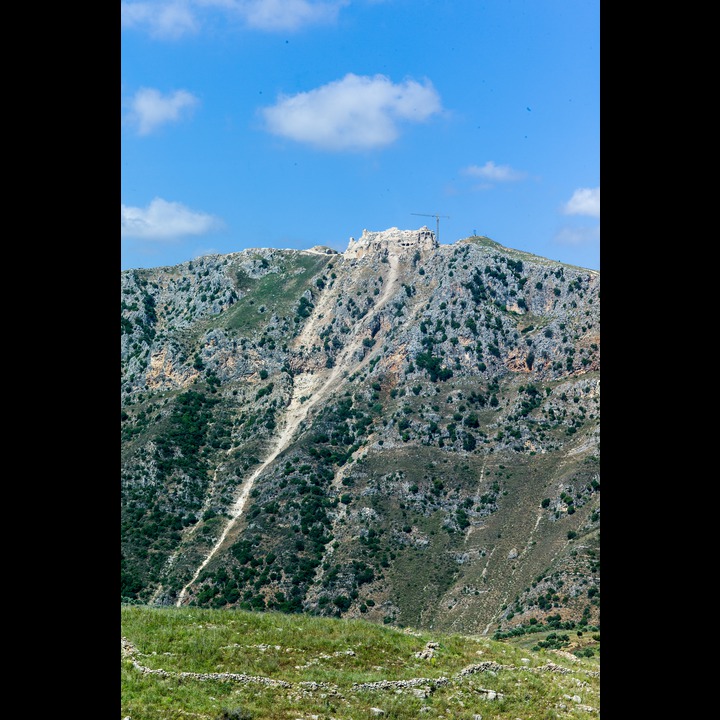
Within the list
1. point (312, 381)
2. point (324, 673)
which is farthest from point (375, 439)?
point (324, 673)

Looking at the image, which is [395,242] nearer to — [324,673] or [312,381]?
[312,381]

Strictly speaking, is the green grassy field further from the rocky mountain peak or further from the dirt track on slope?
the rocky mountain peak

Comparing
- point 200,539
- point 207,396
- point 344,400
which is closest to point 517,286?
point 344,400

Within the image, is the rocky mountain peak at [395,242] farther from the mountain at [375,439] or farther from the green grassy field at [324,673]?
the green grassy field at [324,673]
